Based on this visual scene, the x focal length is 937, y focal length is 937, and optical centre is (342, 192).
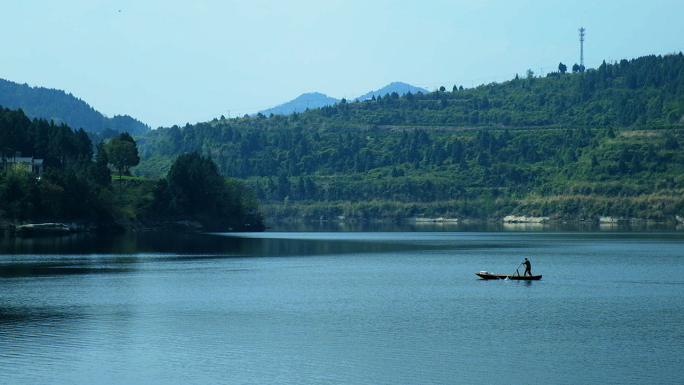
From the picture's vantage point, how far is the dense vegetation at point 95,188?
139 metres

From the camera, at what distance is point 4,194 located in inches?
5256

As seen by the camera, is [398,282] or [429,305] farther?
[398,282]

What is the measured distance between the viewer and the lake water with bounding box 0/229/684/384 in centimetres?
3622

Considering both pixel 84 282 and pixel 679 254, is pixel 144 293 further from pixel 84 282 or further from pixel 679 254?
pixel 679 254

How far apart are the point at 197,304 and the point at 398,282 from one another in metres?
20.7

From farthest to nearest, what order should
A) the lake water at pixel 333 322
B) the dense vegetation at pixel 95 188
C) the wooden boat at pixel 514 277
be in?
the dense vegetation at pixel 95 188 → the wooden boat at pixel 514 277 → the lake water at pixel 333 322

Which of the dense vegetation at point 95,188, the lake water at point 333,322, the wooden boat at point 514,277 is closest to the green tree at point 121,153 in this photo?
the dense vegetation at point 95,188

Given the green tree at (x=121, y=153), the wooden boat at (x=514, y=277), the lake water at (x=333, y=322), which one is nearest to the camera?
the lake water at (x=333, y=322)

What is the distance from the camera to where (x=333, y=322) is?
49156 mm

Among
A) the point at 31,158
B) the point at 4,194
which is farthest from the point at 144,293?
the point at 31,158

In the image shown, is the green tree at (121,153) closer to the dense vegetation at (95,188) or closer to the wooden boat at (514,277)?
the dense vegetation at (95,188)

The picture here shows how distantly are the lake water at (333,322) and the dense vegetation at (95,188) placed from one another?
1979 inches

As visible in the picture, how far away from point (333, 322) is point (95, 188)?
112623 millimetres

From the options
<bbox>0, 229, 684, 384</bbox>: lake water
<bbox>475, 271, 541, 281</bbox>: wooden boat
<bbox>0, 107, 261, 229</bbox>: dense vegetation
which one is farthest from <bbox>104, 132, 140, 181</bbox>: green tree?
<bbox>475, 271, 541, 281</bbox>: wooden boat
